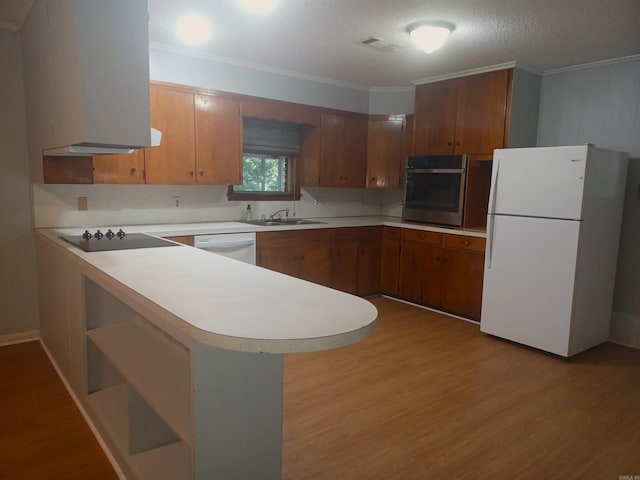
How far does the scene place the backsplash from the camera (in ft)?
11.5

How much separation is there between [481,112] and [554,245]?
151 centimetres

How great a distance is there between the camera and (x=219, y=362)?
4.34ft

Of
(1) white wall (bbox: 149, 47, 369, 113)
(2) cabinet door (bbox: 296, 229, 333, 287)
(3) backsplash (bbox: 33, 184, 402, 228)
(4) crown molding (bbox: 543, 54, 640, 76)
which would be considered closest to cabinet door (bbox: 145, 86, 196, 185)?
(1) white wall (bbox: 149, 47, 369, 113)

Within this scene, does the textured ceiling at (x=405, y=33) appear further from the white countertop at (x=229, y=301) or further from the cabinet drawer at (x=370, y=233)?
the white countertop at (x=229, y=301)

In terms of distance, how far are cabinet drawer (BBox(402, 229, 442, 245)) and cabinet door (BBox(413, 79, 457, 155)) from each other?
0.83 m

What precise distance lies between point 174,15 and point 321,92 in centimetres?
204

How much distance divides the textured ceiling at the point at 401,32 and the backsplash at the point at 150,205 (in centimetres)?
123

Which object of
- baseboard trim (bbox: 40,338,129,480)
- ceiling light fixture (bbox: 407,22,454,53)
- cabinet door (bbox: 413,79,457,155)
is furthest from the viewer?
cabinet door (bbox: 413,79,457,155)

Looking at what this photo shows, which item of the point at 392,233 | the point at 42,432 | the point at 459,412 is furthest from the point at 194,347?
the point at 392,233

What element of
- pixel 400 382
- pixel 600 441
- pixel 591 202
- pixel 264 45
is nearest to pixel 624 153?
pixel 591 202

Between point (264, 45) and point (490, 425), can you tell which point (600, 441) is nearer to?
point (490, 425)

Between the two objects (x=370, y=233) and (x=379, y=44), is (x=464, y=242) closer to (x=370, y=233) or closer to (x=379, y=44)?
(x=370, y=233)

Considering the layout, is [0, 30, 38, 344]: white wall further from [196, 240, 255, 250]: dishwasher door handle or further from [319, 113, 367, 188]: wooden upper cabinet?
[319, 113, 367, 188]: wooden upper cabinet

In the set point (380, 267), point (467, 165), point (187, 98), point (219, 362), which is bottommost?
point (380, 267)
